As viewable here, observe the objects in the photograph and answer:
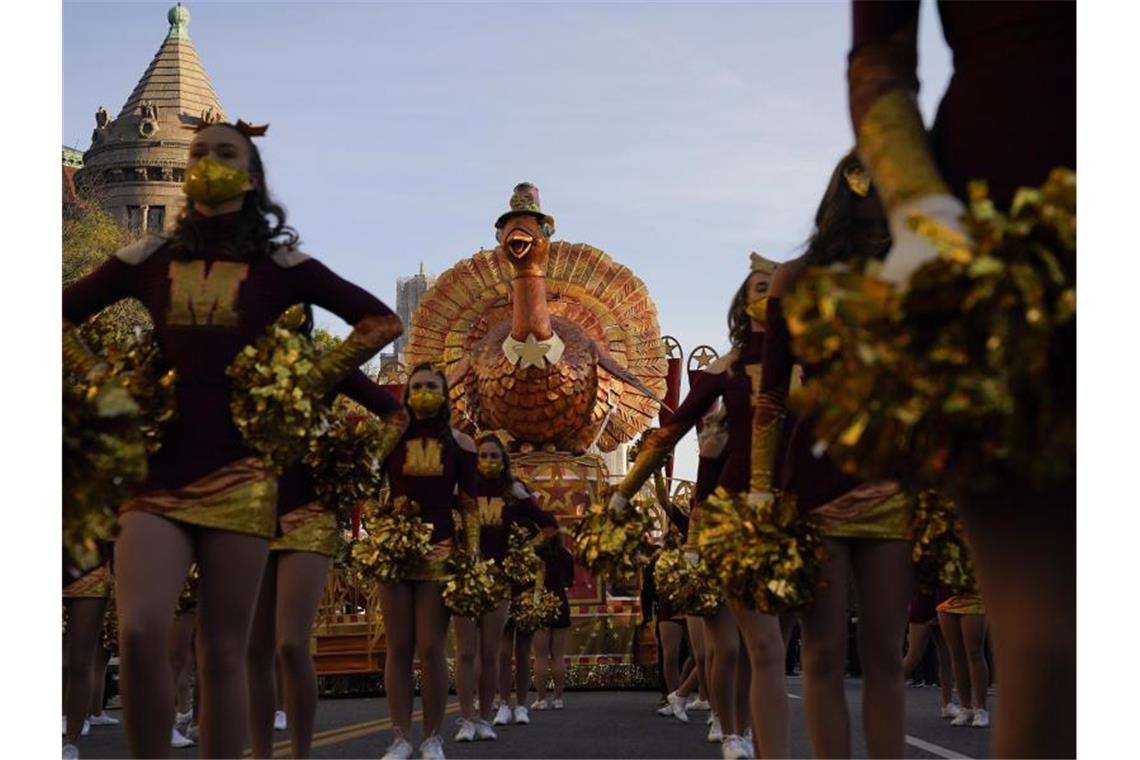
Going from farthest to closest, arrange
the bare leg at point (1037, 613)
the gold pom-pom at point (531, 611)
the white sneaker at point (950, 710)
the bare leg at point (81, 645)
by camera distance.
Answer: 1. the gold pom-pom at point (531, 611)
2. the white sneaker at point (950, 710)
3. the bare leg at point (81, 645)
4. the bare leg at point (1037, 613)

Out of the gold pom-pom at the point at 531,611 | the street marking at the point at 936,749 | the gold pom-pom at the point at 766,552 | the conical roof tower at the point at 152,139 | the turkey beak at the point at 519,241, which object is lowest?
the street marking at the point at 936,749

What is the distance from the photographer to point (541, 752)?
416 inches

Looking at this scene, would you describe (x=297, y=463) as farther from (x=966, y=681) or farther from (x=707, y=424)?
(x=966, y=681)

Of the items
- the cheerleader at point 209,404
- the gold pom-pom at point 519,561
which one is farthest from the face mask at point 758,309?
the gold pom-pom at point 519,561

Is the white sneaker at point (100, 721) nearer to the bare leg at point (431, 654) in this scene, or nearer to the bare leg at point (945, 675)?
the bare leg at point (431, 654)

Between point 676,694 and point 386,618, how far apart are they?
19.6ft

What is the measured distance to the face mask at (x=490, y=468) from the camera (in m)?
14.2

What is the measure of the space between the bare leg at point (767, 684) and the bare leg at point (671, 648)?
9.83m

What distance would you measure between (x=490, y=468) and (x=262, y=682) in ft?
23.9

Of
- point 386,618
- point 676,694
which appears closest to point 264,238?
point 386,618

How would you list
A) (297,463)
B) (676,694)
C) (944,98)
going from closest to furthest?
(944,98)
(297,463)
(676,694)

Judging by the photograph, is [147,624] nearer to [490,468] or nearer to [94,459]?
[94,459]

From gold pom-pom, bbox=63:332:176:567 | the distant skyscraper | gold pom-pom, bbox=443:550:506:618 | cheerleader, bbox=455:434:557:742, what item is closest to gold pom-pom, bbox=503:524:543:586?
cheerleader, bbox=455:434:557:742

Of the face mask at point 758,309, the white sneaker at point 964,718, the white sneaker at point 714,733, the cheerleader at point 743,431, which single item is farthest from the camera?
the white sneaker at point 964,718
